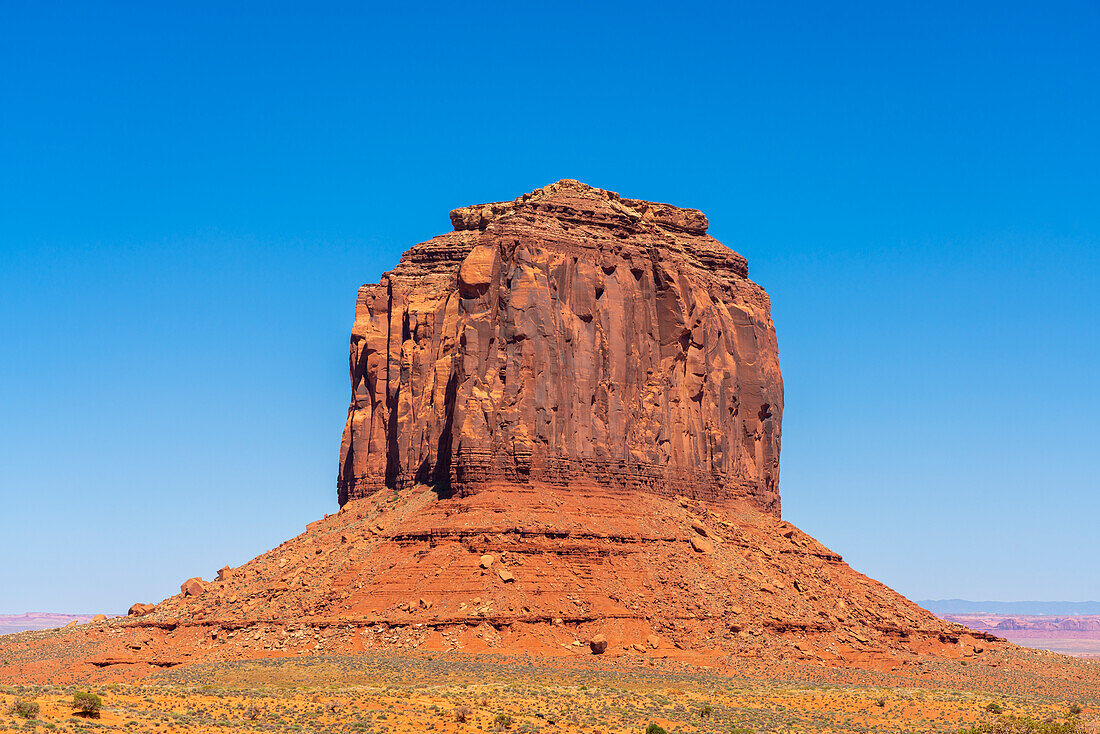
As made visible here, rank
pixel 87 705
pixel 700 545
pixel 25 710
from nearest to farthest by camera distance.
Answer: pixel 25 710, pixel 87 705, pixel 700 545

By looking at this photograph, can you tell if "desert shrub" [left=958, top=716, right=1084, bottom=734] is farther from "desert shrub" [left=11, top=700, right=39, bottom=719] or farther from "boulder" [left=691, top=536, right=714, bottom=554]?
"desert shrub" [left=11, top=700, right=39, bottom=719]

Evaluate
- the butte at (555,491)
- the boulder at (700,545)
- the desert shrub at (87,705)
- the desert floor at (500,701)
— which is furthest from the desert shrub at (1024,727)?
the desert shrub at (87,705)

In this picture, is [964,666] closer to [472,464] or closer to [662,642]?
[662,642]

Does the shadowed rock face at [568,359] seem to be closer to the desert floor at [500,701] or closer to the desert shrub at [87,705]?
the desert floor at [500,701]

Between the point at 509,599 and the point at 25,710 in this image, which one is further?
the point at 509,599

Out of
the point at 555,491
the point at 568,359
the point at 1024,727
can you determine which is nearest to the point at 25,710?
the point at 1024,727

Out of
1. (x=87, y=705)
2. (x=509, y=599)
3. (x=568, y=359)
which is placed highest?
(x=568, y=359)

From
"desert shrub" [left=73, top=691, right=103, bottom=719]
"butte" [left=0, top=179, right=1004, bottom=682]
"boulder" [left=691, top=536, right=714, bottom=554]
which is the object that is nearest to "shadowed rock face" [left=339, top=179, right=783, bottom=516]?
"butte" [left=0, top=179, right=1004, bottom=682]

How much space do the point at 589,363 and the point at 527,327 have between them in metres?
5.17

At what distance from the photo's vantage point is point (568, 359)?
312 ft

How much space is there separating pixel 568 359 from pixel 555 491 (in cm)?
887

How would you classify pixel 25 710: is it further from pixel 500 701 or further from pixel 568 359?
pixel 568 359

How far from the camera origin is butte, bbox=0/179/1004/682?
265 feet

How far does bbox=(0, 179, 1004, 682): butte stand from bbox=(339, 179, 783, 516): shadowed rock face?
0.17 m
